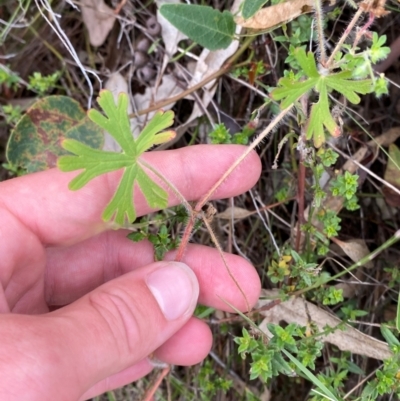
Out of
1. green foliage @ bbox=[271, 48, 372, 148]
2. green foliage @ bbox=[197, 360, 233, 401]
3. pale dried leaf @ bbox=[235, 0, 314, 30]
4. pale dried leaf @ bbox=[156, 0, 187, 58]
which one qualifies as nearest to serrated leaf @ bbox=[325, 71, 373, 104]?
green foliage @ bbox=[271, 48, 372, 148]

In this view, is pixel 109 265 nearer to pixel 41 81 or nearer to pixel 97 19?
pixel 41 81

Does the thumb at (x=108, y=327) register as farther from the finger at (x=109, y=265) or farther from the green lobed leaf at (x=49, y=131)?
the green lobed leaf at (x=49, y=131)

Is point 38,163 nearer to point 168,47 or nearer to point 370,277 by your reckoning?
point 168,47

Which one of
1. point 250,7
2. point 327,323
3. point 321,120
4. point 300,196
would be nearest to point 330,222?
point 300,196

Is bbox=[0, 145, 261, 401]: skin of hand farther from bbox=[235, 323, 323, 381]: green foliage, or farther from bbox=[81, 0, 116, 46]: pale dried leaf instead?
bbox=[81, 0, 116, 46]: pale dried leaf

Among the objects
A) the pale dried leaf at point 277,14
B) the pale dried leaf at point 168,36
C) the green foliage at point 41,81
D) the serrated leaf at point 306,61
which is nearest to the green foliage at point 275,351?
the serrated leaf at point 306,61

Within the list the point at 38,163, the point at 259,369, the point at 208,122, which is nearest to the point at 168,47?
the point at 208,122
